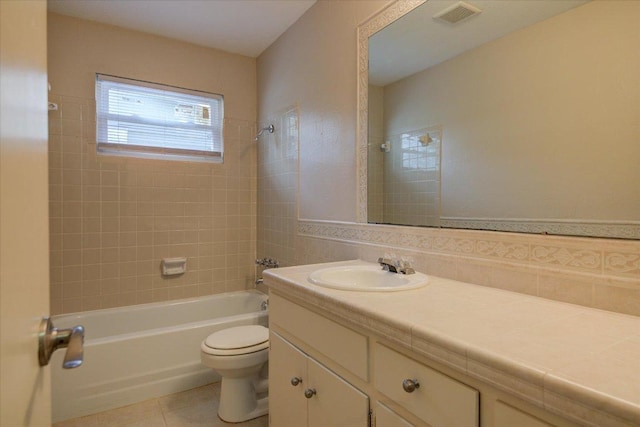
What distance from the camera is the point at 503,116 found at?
1258mm

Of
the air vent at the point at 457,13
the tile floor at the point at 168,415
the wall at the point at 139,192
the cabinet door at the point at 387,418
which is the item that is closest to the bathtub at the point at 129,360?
the tile floor at the point at 168,415

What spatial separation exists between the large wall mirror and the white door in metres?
1.31

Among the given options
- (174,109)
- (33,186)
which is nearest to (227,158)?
(174,109)

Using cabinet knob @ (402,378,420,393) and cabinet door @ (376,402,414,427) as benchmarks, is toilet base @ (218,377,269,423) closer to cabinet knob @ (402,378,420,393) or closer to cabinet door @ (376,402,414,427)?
cabinet door @ (376,402,414,427)

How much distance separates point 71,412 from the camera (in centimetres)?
199

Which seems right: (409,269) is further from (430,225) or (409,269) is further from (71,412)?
(71,412)

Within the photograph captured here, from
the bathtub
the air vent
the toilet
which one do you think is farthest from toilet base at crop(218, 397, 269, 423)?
the air vent

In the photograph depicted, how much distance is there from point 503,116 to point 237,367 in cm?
179

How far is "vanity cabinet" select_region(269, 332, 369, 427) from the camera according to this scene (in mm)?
1035

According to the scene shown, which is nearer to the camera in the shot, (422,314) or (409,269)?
(422,314)

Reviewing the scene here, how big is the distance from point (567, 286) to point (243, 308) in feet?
8.33

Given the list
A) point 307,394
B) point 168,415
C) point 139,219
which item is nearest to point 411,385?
→ point 307,394

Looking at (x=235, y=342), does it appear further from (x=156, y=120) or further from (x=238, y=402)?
(x=156, y=120)

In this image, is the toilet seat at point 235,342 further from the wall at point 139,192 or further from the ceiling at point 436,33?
the ceiling at point 436,33
